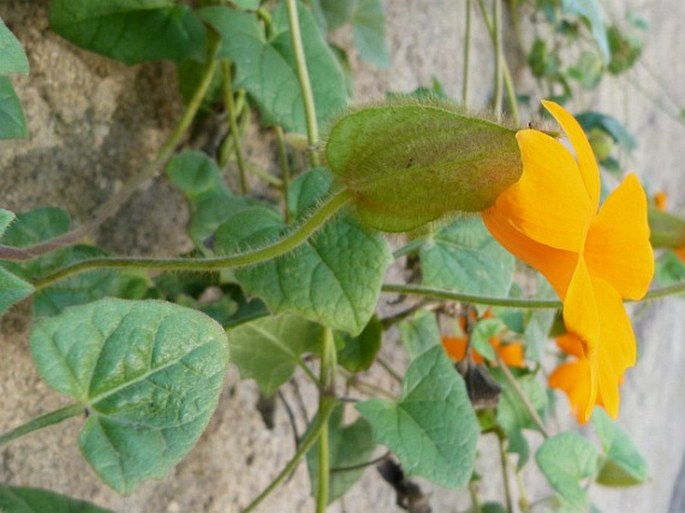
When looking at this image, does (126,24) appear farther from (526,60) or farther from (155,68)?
(526,60)

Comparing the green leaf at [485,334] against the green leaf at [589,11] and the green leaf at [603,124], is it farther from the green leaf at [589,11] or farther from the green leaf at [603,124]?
the green leaf at [603,124]

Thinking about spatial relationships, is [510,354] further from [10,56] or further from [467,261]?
[10,56]

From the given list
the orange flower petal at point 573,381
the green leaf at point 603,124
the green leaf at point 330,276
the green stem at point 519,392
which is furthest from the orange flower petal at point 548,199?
the green leaf at point 603,124

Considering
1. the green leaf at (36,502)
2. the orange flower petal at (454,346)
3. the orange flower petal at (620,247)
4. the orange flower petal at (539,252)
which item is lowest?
the orange flower petal at (454,346)

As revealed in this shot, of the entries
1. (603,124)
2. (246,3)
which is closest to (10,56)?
(246,3)

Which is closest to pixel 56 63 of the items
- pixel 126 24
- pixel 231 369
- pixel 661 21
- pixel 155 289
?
pixel 126 24
